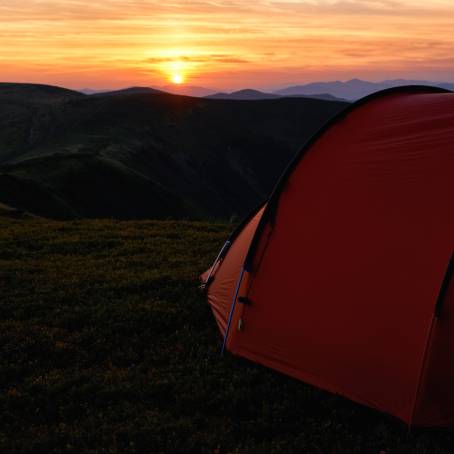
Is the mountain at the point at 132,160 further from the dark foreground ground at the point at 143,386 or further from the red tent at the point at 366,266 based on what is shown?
the red tent at the point at 366,266

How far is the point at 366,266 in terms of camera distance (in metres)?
8.69

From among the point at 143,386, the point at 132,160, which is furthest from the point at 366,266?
the point at 132,160

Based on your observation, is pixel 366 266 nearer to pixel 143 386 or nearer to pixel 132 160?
pixel 143 386

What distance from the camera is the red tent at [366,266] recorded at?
25.9 feet

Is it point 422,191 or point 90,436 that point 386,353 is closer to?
point 422,191

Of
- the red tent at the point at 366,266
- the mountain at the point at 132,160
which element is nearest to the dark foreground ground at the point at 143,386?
the red tent at the point at 366,266

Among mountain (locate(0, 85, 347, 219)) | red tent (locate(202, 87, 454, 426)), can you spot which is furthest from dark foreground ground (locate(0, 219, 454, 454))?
mountain (locate(0, 85, 347, 219))

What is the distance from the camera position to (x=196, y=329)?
37.2 ft

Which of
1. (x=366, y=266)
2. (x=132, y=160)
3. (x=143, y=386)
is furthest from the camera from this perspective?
(x=132, y=160)

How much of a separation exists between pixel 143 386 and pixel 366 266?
4147mm

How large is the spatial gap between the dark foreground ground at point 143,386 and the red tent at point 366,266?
486 millimetres

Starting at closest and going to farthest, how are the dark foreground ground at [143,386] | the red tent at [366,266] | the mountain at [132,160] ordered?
1. the dark foreground ground at [143,386]
2. the red tent at [366,266]
3. the mountain at [132,160]

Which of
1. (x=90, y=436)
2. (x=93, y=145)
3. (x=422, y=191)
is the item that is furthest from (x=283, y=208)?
(x=93, y=145)

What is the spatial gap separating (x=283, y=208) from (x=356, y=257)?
1.89 m
